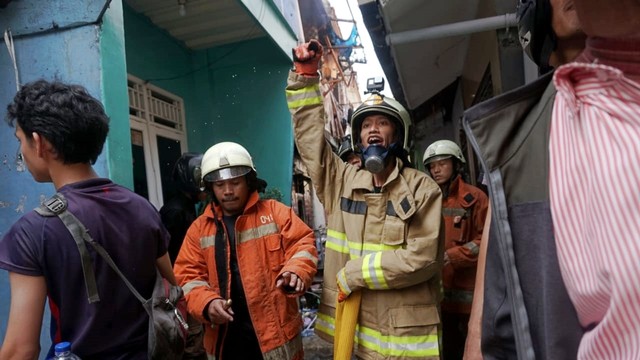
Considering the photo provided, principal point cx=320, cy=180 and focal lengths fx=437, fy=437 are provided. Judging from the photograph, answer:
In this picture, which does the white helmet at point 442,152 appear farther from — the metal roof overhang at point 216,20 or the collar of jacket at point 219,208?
the metal roof overhang at point 216,20

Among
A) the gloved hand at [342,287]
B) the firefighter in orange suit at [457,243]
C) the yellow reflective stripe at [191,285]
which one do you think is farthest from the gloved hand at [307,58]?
the firefighter in orange suit at [457,243]

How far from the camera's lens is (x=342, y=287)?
2.25 m

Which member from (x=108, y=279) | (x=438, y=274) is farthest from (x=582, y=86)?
(x=438, y=274)

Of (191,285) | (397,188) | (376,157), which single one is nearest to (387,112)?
(376,157)

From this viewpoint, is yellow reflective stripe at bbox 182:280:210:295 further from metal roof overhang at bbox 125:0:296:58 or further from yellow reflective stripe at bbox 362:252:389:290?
metal roof overhang at bbox 125:0:296:58

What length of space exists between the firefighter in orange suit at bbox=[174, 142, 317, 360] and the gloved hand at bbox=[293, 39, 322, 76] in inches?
29.6

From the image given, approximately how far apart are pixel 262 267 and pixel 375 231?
0.73 m

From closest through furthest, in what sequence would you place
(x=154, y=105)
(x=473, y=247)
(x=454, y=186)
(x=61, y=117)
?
(x=61, y=117), (x=473, y=247), (x=454, y=186), (x=154, y=105)

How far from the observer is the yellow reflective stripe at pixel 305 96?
245 centimetres

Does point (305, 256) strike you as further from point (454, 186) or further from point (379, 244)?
point (454, 186)

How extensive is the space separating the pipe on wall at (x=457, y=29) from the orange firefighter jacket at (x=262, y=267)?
2142 millimetres

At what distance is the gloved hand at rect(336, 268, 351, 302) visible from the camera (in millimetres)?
Answer: 2240

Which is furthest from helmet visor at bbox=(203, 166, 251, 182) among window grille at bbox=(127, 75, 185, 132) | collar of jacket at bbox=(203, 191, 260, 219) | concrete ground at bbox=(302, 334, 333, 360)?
concrete ground at bbox=(302, 334, 333, 360)

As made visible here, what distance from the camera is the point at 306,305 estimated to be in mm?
6383
